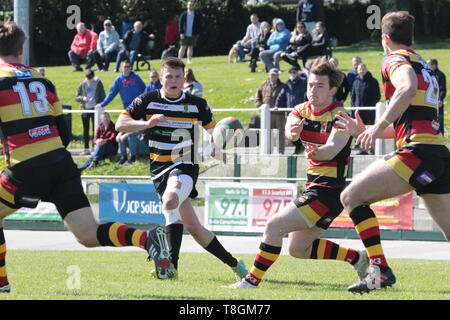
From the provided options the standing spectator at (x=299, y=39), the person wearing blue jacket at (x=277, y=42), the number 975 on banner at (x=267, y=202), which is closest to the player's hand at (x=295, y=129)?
the number 975 on banner at (x=267, y=202)

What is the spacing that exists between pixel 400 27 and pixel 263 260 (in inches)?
89.6

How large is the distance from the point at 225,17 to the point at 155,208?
23378mm

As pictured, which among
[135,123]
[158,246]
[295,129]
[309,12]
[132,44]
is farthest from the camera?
[132,44]

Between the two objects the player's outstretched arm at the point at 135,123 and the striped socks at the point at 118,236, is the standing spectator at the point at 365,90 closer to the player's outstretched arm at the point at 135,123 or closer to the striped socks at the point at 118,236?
the player's outstretched arm at the point at 135,123

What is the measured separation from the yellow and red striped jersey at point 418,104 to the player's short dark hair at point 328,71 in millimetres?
903

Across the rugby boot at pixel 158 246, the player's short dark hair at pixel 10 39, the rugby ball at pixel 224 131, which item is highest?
the player's short dark hair at pixel 10 39

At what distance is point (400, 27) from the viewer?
6949 millimetres

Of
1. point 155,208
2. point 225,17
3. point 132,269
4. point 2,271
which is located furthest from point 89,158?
point 225,17

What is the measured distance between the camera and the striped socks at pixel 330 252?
26.4 feet

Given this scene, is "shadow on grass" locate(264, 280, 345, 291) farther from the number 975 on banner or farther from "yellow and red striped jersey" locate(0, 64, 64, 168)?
the number 975 on banner

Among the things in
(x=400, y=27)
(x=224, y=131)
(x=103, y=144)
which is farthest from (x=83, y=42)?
(x=400, y=27)

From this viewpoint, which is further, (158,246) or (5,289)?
(5,289)

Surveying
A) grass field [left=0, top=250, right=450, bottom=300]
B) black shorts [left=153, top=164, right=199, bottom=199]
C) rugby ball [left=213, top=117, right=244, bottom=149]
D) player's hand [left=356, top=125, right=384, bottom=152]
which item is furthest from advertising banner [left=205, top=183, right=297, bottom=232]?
player's hand [left=356, top=125, right=384, bottom=152]

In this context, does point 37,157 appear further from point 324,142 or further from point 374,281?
point 374,281
